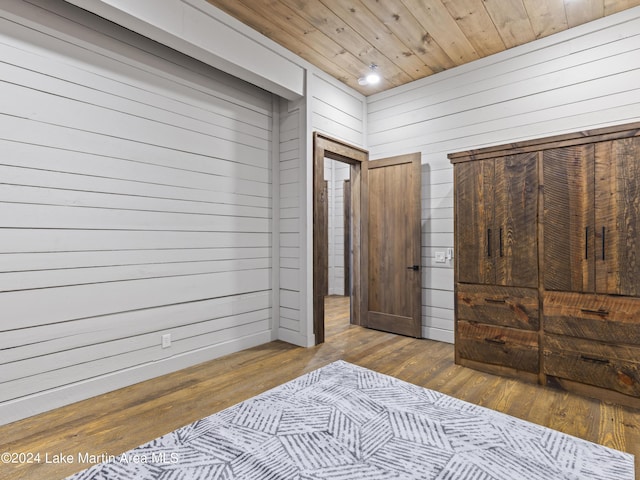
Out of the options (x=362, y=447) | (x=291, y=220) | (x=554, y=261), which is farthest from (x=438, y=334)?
(x=362, y=447)

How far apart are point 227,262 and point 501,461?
2608 mm

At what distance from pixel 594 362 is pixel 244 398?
98.5 inches

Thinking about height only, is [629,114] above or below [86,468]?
above

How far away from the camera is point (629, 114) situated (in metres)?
2.99

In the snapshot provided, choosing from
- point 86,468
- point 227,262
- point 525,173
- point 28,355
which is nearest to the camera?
point 86,468

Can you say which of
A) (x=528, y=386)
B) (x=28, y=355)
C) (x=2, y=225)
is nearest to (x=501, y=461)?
(x=528, y=386)

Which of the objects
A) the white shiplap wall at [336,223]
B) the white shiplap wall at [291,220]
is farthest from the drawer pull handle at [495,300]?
the white shiplap wall at [336,223]

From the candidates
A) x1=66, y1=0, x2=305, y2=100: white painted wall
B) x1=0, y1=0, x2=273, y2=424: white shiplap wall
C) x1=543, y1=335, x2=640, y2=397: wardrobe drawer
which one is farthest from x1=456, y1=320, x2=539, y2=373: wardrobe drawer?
x1=66, y1=0, x2=305, y2=100: white painted wall

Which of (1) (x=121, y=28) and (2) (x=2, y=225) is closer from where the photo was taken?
(2) (x=2, y=225)

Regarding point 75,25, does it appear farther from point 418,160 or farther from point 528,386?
point 528,386

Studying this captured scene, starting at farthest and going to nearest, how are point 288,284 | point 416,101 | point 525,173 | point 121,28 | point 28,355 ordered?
point 416,101 → point 288,284 → point 525,173 → point 121,28 → point 28,355

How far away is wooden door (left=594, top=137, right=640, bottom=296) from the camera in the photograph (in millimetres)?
2463

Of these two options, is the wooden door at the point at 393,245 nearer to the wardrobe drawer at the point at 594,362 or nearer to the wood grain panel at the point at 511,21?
the wood grain panel at the point at 511,21

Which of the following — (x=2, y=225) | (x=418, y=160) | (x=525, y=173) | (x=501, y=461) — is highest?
(x=418, y=160)
